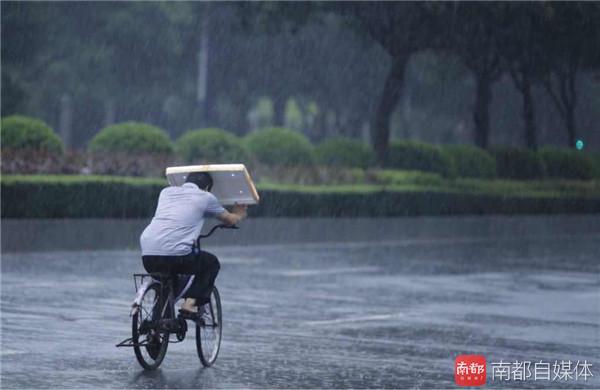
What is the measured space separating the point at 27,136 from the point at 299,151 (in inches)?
327

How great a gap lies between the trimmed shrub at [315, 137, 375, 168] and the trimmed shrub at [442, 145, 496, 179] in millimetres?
3393

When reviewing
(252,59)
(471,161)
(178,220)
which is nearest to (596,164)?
(471,161)

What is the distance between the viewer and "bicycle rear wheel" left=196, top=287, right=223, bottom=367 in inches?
452

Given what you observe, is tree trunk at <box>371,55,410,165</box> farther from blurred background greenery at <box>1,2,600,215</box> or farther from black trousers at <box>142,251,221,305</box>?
black trousers at <box>142,251,221,305</box>

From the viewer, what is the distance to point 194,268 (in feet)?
37.1

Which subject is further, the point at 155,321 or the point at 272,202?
the point at 272,202

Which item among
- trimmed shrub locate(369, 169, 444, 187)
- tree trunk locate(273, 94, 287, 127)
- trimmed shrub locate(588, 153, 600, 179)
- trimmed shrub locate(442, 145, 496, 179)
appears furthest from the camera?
tree trunk locate(273, 94, 287, 127)

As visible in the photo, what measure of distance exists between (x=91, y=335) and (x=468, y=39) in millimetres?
30073

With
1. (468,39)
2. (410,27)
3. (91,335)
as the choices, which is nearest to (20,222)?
(91,335)

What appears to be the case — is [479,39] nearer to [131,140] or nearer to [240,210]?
[131,140]

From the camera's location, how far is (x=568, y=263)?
26.8m

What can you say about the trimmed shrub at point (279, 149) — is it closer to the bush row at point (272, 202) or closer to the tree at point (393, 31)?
the bush row at point (272, 202)

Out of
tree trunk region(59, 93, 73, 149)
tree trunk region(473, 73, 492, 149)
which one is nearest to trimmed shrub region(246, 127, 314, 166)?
tree trunk region(473, 73, 492, 149)

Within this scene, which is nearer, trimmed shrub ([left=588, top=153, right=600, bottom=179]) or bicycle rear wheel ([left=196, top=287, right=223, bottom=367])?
bicycle rear wheel ([left=196, top=287, right=223, bottom=367])
